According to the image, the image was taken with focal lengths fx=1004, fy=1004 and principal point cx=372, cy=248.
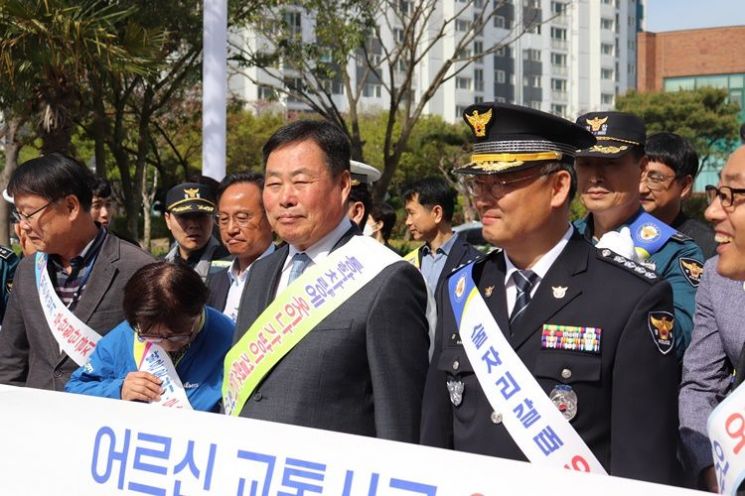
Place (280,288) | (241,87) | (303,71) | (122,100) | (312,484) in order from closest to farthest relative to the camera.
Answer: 1. (312,484)
2. (280,288)
3. (122,100)
4. (303,71)
5. (241,87)

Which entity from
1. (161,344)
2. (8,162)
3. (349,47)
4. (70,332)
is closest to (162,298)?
(161,344)

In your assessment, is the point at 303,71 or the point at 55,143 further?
the point at 303,71

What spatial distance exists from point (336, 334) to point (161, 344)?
729 mm

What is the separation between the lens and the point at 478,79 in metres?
62.9

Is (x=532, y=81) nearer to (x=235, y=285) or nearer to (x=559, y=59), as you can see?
(x=559, y=59)

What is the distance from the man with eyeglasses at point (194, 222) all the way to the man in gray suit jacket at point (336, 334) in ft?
8.11

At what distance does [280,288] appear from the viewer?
3.34 meters

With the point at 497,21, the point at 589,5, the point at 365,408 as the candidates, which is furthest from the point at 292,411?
the point at 589,5

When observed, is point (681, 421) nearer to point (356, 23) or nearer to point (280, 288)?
point (280, 288)

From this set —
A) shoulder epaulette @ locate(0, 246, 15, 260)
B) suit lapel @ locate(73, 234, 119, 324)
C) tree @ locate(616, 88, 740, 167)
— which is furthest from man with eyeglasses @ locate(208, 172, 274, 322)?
tree @ locate(616, 88, 740, 167)

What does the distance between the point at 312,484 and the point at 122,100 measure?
51.4 ft

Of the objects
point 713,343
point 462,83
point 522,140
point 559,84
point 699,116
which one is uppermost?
point 559,84

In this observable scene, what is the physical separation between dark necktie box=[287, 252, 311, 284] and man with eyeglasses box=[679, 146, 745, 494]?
1.23 metres

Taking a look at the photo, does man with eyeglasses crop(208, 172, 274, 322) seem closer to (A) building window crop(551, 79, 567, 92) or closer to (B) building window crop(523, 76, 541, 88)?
(B) building window crop(523, 76, 541, 88)
